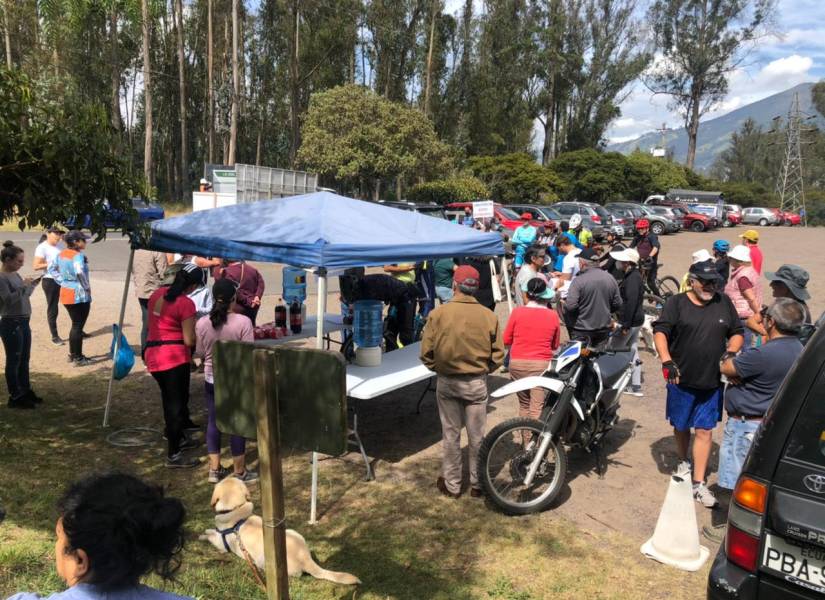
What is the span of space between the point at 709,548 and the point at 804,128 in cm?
7630

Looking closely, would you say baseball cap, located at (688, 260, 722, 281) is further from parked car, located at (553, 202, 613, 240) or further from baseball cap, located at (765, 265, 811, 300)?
parked car, located at (553, 202, 613, 240)

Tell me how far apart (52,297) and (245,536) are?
651 centimetres

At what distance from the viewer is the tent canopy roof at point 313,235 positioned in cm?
502

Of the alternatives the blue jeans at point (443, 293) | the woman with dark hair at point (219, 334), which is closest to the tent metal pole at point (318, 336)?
the woman with dark hair at point (219, 334)

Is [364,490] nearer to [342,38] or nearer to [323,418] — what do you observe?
[323,418]

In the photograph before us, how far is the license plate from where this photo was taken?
2.27 m

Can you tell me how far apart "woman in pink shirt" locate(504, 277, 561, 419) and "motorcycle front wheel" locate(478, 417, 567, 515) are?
2.00 feet

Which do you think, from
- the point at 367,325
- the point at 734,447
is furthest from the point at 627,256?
the point at 734,447

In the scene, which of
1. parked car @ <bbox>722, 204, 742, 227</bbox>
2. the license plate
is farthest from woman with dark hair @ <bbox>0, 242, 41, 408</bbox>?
parked car @ <bbox>722, 204, 742, 227</bbox>

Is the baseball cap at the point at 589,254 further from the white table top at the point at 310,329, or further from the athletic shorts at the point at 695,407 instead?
the athletic shorts at the point at 695,407

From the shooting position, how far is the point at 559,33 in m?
48.1

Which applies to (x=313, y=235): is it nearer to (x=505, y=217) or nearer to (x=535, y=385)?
(x=535, y=385)

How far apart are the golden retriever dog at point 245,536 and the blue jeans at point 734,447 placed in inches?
101

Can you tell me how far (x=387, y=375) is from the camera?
5.92m
